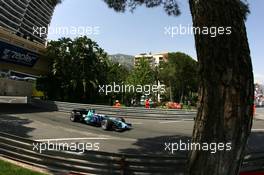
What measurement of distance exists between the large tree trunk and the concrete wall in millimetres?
42196

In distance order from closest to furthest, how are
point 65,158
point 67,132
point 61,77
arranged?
1. point 65,158
2. point 67,132
3. point 61,77

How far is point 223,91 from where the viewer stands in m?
4.76

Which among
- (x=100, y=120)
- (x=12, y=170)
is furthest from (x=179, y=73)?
(x=12, y=170)

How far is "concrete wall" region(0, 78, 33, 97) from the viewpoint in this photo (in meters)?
45.0

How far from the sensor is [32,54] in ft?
117

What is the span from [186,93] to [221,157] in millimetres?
72342

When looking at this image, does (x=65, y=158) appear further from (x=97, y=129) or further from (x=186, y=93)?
(x=186, y=93)

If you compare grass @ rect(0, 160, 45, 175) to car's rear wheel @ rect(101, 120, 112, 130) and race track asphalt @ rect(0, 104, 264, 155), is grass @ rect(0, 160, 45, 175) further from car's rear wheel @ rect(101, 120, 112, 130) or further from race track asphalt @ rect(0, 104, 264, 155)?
car's rear wheel @ rect(101, 120, 112, 130)

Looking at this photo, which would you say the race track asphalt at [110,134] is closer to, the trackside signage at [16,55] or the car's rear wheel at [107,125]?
the car's rear wheel at [107,125]

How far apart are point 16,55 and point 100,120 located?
595 inches

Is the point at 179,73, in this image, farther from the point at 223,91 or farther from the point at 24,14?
the point at 24,14

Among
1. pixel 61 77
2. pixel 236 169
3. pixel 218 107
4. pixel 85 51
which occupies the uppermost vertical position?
pixel 85 51

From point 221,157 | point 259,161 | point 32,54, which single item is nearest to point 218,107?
point 221,157

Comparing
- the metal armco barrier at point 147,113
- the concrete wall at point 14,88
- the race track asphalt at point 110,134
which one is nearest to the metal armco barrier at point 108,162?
the race track asphalt at point 110,134
